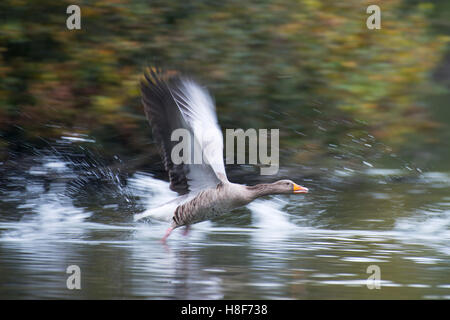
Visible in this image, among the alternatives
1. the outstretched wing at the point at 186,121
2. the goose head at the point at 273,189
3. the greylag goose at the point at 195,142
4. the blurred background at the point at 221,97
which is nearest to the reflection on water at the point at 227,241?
the blurred background at the point at 221,97

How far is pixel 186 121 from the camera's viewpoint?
23.6 ft

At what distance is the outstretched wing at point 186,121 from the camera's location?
7.24 meters

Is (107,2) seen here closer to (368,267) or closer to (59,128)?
(59,128)

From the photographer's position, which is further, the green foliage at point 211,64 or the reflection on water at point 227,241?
the green foliage at point 211,64

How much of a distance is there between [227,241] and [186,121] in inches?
58.6

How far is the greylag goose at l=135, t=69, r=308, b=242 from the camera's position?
7.29m

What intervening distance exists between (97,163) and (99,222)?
1950mm

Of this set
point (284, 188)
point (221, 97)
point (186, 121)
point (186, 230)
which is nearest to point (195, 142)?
point (186, 121)

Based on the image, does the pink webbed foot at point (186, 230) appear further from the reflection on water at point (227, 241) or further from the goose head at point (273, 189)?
the goose head at point (273, 189)

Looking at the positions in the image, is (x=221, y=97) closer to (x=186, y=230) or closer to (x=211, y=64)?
(x=211, y=64)

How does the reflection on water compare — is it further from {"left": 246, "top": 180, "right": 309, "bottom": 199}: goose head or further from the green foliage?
the green foliage

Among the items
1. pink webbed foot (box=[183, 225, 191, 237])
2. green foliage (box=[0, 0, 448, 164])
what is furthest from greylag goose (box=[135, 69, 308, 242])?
green foliage (box=[0, 0, 448, 164])

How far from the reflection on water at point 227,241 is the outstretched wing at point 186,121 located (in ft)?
2.34

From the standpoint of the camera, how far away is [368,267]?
629cm
